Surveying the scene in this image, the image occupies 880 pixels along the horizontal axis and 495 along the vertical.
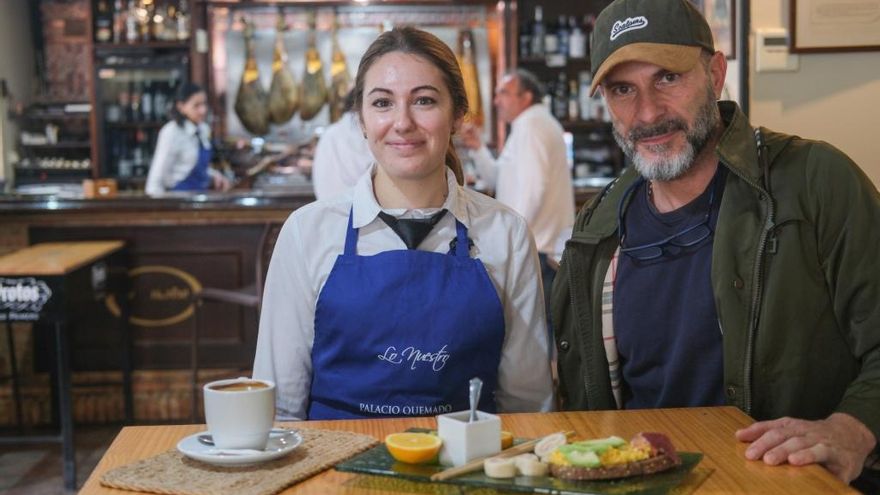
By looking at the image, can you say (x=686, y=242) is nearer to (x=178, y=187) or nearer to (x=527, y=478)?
(x=527, y=478)

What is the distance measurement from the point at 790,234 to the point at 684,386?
1.22ft

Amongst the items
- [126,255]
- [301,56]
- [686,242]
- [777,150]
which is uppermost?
[301,56]

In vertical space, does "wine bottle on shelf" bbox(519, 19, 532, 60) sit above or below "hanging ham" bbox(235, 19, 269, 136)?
above

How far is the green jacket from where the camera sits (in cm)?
206

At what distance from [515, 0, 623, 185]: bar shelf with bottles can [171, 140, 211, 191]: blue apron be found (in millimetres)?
2447

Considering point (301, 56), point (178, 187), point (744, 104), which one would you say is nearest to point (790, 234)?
point (744, 104)

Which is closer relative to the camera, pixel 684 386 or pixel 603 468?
pixel 603 468

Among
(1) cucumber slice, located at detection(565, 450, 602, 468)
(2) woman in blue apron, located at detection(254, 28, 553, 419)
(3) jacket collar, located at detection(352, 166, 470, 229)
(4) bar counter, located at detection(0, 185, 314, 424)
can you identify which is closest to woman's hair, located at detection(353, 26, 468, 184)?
(2) woman in blue apron, located at detection(254, 28, 553, 419)

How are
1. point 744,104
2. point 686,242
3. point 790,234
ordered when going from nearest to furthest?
point 790,234, point 686,242, point 744,104

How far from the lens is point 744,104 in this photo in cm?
362

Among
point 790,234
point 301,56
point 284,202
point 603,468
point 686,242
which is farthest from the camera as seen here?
point 301,56

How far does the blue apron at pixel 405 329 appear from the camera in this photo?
2.15 meters

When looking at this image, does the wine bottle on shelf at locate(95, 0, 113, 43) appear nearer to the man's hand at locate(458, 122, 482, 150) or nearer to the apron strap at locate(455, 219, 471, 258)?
the man's hand at locate(458, 122, 482, 150)

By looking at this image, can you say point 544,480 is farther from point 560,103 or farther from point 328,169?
point 560,103
